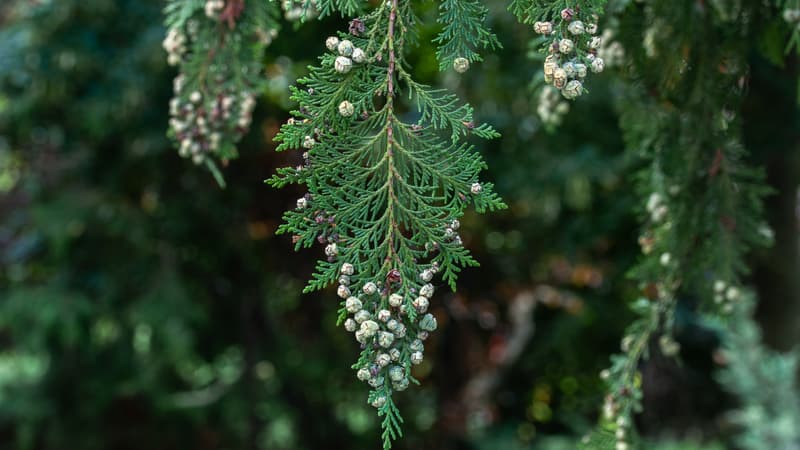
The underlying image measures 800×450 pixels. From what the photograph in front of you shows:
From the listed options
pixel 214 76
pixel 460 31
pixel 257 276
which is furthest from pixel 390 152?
pixel 257 276

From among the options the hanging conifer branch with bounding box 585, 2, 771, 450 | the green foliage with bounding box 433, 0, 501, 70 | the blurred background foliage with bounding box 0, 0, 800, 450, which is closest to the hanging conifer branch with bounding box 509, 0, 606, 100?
the green foliage with bounding box 433, 0, 501, 70

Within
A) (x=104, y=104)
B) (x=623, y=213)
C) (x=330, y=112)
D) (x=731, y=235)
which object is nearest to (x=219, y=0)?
(x=330, y=112)

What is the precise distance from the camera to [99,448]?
4.62 m

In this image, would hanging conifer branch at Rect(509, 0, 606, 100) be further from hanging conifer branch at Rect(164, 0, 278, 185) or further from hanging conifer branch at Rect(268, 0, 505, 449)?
hanging conifer branch at Rect(164, 0, 278, 185)

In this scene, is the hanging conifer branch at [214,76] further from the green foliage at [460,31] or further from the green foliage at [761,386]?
the green foliage at [761,386]

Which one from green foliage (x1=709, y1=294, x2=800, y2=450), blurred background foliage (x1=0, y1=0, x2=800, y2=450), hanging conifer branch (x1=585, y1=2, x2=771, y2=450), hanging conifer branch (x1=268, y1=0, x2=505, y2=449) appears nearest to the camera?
hanging conifer branch (x1=268, y1=0, x2=505, y2=449)

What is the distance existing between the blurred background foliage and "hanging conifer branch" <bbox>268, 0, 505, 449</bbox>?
2089 millimetres

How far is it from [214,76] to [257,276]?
299cm

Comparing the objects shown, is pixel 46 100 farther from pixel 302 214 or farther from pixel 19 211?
pixel 302 214

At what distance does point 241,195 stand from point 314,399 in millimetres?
1319

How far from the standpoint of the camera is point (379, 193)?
86 centimetres

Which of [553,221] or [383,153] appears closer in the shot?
[383,153]

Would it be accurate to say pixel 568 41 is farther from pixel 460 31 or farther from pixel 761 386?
pixel 761 386

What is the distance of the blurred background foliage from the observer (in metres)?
3.48
